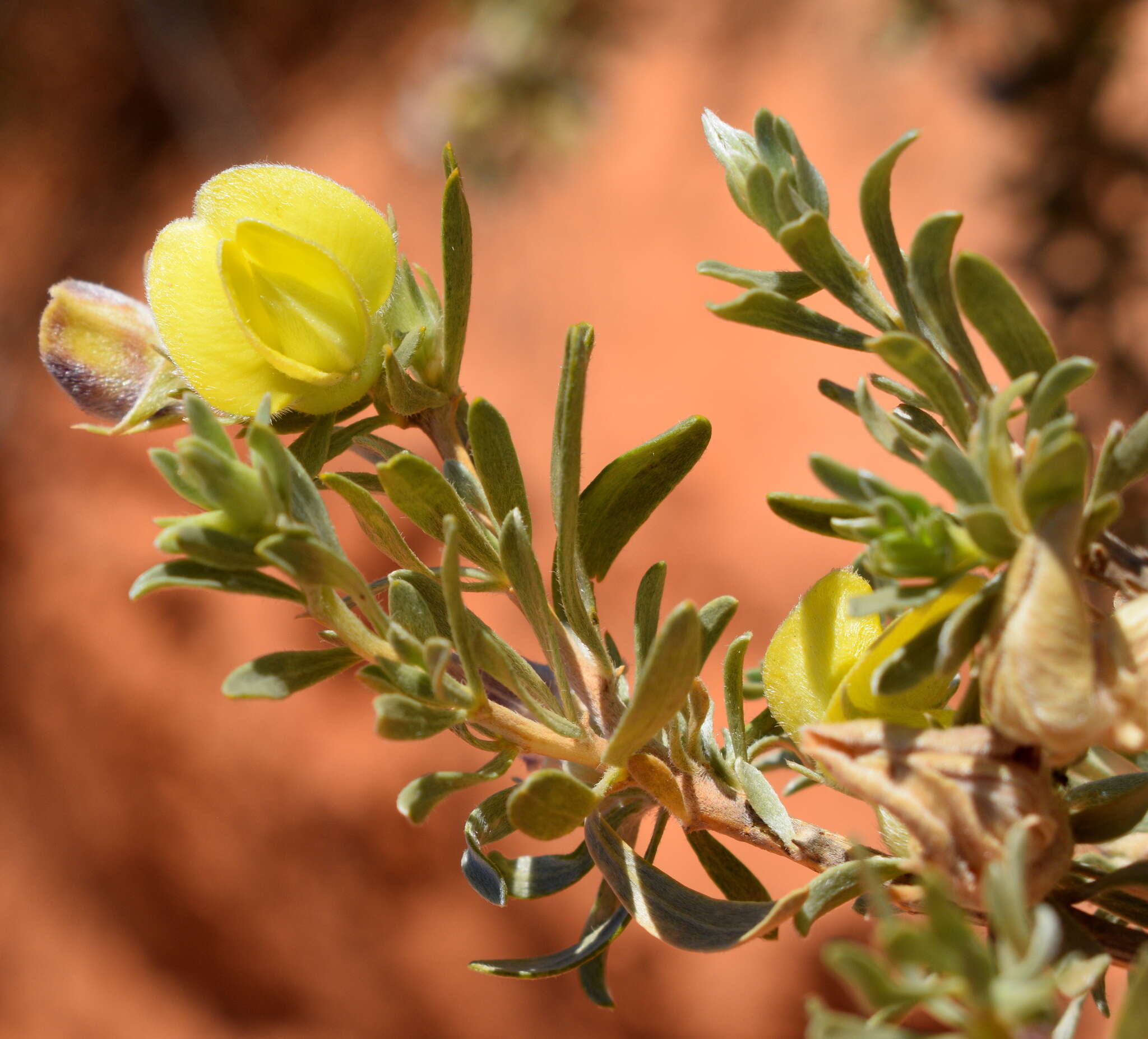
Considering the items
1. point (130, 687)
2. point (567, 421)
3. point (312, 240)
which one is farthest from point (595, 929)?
point (130, 687)

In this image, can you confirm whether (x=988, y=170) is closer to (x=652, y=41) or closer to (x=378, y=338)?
(x=652, y=41)

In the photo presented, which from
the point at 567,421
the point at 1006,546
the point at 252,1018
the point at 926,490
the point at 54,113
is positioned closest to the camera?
the point at 1006,546

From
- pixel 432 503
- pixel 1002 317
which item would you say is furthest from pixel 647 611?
pixel 1002 317

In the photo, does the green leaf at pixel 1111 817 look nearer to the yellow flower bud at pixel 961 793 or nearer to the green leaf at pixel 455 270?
the yellow flower bud at pixel 961 793

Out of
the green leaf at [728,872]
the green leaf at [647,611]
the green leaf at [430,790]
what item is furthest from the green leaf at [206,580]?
the green leaf at [728,872]

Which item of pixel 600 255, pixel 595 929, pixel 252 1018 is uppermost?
pixel 600 255

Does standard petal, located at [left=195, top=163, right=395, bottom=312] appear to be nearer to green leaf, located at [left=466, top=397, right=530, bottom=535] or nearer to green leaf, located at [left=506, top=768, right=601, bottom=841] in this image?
green leaf, located at [left=466, top=397, right=530, bottom=535]

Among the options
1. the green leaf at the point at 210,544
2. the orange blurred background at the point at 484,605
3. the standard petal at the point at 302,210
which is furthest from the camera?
the orange blurred background at the point at 484,605
